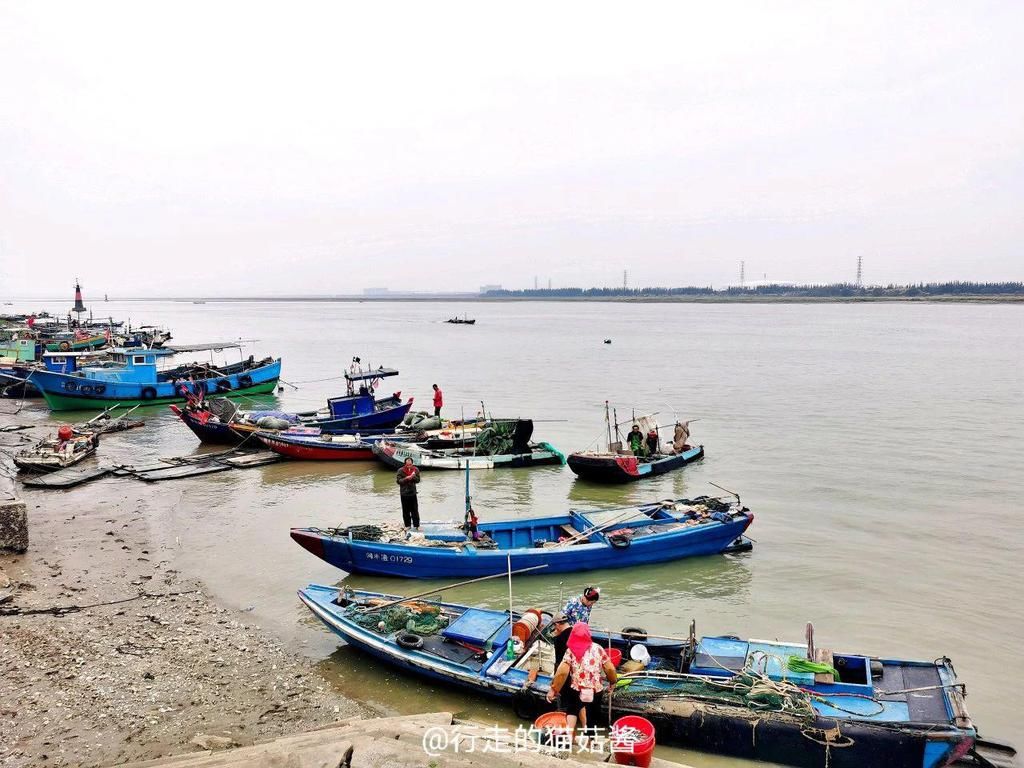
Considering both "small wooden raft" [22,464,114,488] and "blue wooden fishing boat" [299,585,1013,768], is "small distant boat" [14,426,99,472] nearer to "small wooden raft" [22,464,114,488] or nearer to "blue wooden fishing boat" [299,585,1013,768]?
"small wooden raft" [22,464,114,488]

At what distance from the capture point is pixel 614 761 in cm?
710

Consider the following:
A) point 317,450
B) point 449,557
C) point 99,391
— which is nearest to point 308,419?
point 317,450

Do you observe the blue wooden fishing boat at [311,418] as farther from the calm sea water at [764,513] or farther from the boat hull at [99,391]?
the boat hull at [99,391]

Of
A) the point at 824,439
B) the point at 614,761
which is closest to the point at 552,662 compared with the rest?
the point at 614,761

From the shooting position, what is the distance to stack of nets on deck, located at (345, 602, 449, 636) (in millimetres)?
10164

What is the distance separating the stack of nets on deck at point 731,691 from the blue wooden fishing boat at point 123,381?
2954 cm

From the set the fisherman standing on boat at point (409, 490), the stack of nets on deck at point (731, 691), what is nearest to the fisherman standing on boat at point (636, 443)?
the fisherman standing on boat at point (409, 490)

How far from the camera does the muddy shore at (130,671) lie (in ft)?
27.2

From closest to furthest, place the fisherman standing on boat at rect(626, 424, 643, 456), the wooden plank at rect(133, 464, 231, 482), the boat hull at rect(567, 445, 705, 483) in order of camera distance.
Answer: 1. the boat hull at rect(567, 445, 705, 483)
2. the wooden plank at rect(133, 464, 231, 482)
3. the fisherman standing on boat at rect(626, 424, 643, 456)

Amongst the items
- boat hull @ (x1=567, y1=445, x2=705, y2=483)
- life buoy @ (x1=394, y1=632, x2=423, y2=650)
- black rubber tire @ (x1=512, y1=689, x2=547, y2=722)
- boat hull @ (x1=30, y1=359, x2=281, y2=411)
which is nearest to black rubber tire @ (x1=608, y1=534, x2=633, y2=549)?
life buoy @ (x1=394, y1=632, x2=423, y2=650)

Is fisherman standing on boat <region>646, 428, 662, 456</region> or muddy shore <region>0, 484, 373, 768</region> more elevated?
fisherman standing on boat <region>646, 428, 662, 456</region>

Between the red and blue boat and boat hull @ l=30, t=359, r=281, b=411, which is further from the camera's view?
boat hull @ l=30, t=359, r=281, b=411

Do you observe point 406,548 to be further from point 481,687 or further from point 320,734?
point 320,734

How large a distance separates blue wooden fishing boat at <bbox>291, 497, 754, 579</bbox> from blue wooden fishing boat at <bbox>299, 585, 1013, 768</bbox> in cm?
274
